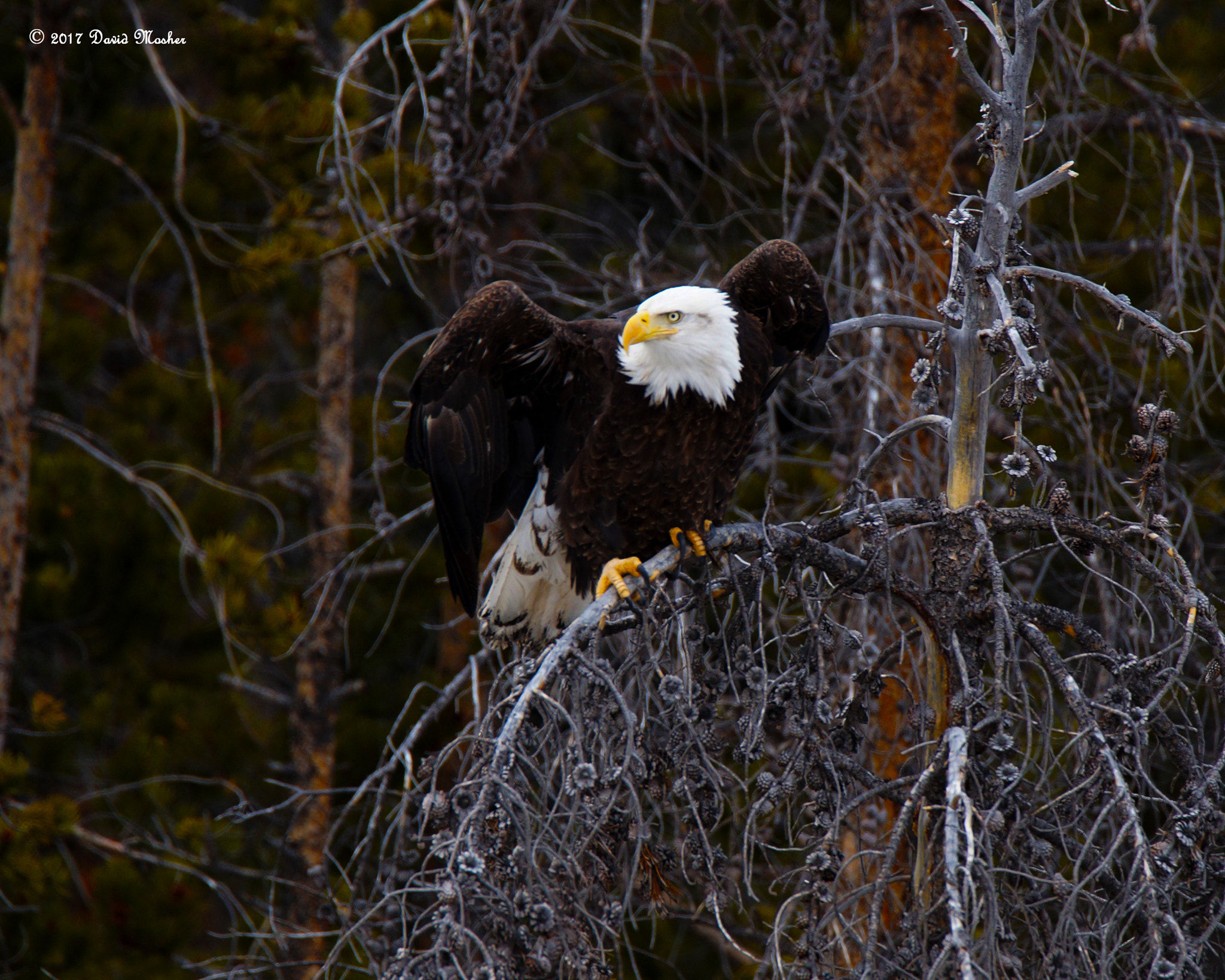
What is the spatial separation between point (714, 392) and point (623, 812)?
1.41 meters

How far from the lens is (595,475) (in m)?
3.29

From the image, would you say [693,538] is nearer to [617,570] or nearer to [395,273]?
[617,570]

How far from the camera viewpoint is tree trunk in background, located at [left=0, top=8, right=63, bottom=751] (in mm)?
4902

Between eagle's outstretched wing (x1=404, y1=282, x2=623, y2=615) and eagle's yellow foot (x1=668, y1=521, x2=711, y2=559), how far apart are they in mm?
390

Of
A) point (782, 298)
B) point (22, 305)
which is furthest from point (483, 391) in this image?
point (22, 305)

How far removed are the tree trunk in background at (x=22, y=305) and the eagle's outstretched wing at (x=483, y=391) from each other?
2.66m

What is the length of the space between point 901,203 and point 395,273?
8.87 ft

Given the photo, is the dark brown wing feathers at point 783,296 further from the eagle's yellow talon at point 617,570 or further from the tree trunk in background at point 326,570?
the tree trunk in background at point 326,570

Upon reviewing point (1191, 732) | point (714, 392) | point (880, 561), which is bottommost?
point (1191, 732)

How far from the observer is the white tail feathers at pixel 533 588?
11.7 feet

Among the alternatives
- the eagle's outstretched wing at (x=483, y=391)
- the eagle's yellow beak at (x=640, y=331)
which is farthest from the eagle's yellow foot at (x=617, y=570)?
the eagle's yellow beak at (x=640, y=331)

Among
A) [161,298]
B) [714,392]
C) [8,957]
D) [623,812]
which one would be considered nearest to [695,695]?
[623,812]

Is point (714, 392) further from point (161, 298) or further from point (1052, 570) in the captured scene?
point (161, 298)

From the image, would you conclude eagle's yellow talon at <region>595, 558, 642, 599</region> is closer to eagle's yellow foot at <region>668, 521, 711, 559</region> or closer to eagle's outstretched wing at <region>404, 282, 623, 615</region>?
eagle's yellow foot at <region>668, 521, 711, 559</region>
